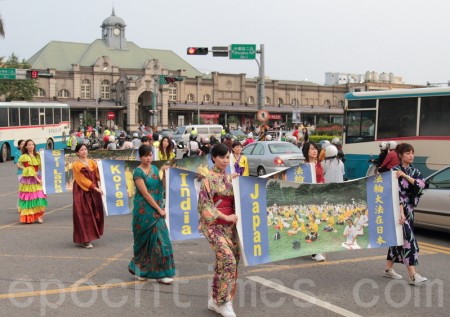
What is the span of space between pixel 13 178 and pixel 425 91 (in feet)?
48.2

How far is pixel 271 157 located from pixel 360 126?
334 cm

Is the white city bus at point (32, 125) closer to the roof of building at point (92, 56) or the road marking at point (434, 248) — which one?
the road marking at point (434, 248)

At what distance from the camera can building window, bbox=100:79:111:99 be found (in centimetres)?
7988

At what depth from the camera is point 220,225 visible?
18.0ft

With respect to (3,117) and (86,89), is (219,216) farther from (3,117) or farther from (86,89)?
(86,89)

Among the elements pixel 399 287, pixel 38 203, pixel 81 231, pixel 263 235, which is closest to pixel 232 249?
pixel 263 235

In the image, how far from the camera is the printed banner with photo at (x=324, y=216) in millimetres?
6168

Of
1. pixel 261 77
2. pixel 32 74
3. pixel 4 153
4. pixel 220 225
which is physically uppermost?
pixel 32 74

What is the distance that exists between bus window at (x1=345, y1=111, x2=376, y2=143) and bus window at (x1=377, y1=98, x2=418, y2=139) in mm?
265

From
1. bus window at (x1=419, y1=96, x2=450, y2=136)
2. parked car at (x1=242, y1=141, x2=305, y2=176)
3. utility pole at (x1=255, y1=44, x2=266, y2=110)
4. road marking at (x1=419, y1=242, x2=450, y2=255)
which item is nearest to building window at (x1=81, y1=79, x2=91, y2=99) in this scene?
utility pole at (x1=255, y1=44, x2=266, y2=110)

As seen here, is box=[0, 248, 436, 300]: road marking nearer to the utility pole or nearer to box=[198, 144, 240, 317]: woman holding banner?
box=[198, 144, 240, 317]: woman holding banner

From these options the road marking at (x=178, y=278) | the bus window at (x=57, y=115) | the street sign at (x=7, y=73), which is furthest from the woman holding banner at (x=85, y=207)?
the street sign at (x=7, y=73)

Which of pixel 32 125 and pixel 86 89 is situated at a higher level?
pixel 86 89

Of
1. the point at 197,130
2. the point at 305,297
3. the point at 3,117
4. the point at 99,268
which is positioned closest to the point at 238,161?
the point at 99,268
